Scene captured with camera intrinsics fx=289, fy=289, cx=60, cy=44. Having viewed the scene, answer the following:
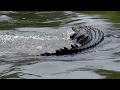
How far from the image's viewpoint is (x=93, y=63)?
483cm

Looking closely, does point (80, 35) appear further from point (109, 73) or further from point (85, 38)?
Answer: point (109, 73)

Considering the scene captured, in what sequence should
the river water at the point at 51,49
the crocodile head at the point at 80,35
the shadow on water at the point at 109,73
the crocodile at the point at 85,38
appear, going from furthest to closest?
1. the crocodile head at the point at 80,35
2. the crocodile at the point at 85,38
3. the river water at the point at 51,49
4. the shadow on water at the point at 109,73

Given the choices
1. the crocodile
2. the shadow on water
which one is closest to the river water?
the shadow on water

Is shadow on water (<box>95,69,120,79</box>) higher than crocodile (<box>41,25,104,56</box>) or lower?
lower

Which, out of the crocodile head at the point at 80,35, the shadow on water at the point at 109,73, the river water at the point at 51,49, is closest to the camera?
the shadow on water at the point at 109,73

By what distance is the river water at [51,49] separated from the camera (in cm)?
427

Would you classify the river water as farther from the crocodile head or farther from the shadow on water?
the crocodile head

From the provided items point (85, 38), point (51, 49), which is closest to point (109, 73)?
point (51, 49)

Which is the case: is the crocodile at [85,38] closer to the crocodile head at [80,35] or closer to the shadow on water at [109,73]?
the crocodile head at [80,35]

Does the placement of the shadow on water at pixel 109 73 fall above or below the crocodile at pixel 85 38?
below

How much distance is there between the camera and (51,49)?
5.77m

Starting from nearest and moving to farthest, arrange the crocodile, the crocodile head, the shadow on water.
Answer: the shadow on water, the crocodile, the crocodile head

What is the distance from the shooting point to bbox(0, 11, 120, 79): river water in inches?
168


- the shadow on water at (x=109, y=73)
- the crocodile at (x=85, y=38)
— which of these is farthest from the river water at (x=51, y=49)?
the crocodile at (x=85, y=38)
